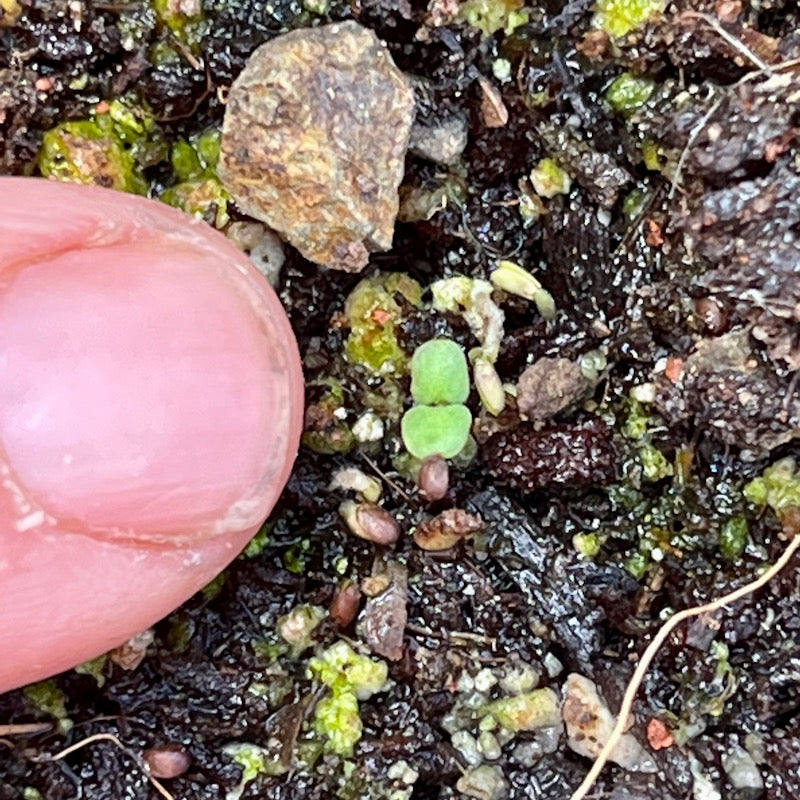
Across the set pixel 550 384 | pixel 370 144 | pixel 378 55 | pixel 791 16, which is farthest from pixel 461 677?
pixel 791 16

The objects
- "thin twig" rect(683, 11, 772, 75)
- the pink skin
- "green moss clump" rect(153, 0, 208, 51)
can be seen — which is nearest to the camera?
the pink skin

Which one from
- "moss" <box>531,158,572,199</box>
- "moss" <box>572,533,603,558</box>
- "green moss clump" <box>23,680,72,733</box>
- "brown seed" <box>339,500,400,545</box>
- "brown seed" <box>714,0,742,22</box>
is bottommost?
"green moss clump" <box>23,680,72,733</box>

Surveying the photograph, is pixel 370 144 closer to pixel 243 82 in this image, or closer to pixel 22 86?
pixel 243 82

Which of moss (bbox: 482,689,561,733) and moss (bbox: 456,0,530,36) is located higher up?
moss (bbox: 456,0,530,36)

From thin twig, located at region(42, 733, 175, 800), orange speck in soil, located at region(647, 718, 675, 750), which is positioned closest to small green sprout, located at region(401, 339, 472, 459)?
orange speck in soil, located at region(647, 718, 675, 750)

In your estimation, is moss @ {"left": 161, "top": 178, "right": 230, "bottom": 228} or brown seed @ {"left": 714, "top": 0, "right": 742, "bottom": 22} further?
moss @ {"left": 161, "top": 178, "right": 230, "bottom": 228}

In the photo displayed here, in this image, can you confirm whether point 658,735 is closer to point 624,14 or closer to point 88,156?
point 624,14

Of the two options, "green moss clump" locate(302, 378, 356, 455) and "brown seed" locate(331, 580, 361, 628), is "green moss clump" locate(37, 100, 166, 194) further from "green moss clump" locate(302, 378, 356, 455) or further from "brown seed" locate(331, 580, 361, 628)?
"brown seed" locate(331, 580, 361, 628)
